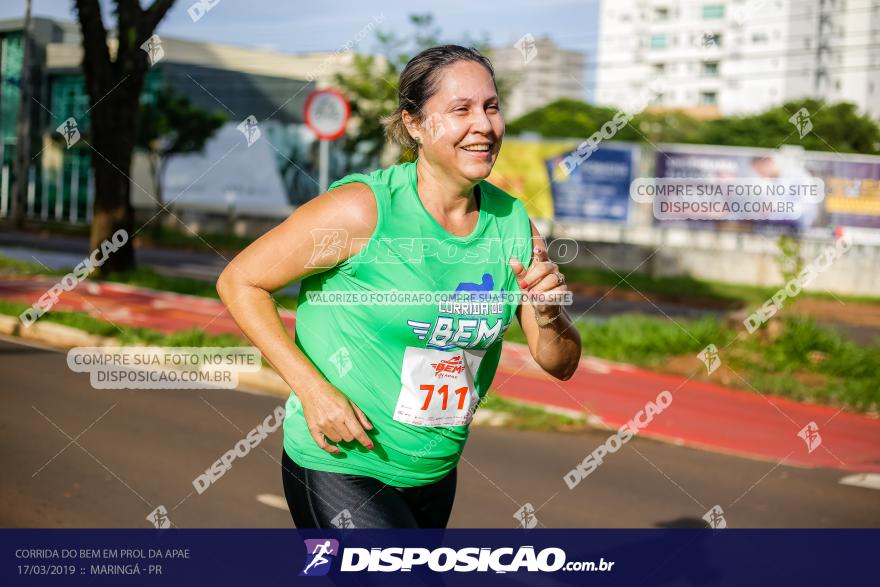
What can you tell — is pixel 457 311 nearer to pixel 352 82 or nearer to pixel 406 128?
pixel 406 128

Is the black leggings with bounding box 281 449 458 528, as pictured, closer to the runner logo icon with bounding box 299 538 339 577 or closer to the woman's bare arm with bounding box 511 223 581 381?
the runner logo icon with bounding box 299 538 339 577

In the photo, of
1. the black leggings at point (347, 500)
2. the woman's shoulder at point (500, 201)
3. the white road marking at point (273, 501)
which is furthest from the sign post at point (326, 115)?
the black leggings at point (347, 500)

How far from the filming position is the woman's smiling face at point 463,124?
2549 millimetres

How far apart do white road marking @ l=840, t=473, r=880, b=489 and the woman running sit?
5337mm

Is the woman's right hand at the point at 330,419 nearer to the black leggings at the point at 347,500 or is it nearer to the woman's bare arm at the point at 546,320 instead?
the black leggings at the point at 347,500

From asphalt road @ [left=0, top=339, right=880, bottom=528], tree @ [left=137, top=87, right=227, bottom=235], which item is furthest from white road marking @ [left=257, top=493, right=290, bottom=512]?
tree @ [left=137, top=87, right=227, bottom=235]

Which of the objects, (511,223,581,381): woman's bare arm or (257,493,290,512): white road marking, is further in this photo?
(257,493,290,512): white road marking

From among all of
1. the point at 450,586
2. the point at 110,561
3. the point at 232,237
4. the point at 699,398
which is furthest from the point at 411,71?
the point at 232,237

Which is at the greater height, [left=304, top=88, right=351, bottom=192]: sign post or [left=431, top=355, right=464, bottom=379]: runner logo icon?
[left=304, top=88, right=351, bottom=192]: sign post

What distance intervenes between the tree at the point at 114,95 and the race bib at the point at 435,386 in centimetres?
1362

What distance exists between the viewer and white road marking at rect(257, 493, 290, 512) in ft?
18.1

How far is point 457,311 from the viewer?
8.32 feet

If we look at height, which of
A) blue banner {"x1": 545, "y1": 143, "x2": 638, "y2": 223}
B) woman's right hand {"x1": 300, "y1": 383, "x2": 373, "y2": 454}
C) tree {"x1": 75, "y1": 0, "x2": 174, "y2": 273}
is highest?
blue banner {"x1": 545, "y1": 143, "x2": 638, "y2": 223}

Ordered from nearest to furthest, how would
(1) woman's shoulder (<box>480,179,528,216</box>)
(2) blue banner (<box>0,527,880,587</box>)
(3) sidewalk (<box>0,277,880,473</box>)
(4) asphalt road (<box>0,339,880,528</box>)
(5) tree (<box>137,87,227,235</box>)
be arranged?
(1) woman's shoulder (<box>480,179,528,216</box>) < (2) blue banner (<box>0,527,880,587</box>) < (4) asphalt road (<box>0,339,880,528</box>) < (3) sidewalk (<box>0,277,880,473</box>) < (5) tree (<box>137,87,227,235</box>)
